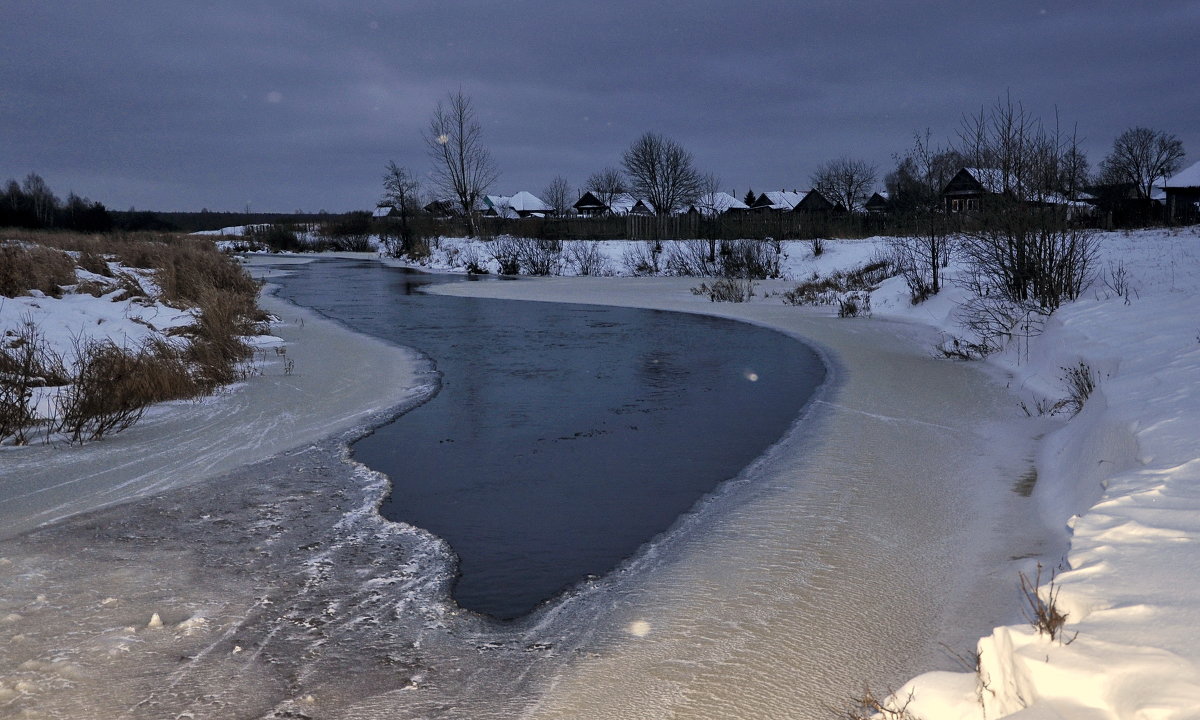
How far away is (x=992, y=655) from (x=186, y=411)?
29.6ft

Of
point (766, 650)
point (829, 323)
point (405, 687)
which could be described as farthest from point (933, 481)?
point (829, 323)

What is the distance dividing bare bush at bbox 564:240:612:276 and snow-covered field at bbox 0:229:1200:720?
101 feet

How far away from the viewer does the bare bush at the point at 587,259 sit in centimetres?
3994

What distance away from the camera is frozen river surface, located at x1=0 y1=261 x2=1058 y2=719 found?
384cm

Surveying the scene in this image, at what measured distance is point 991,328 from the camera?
14.2 meters

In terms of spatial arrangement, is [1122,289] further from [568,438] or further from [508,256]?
[508,256]

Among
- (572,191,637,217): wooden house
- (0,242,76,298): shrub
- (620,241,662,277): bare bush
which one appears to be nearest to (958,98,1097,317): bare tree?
(0,242,76,298): shrub

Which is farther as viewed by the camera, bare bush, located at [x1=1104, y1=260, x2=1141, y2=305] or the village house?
the village house

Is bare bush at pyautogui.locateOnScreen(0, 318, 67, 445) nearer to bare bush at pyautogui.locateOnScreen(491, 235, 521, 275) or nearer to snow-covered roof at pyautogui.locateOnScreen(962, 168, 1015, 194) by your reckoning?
snow-covered roof at pyautogui.locateOnScreen(962, 168, 1015, 194)

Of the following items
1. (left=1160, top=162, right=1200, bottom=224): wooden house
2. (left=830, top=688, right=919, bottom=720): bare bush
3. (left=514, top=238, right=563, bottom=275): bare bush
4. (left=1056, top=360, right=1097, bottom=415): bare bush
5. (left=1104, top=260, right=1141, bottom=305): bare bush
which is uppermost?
(left=1160, top=162, right=1200, bottom=224): wooden house

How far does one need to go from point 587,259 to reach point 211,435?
1273 inches

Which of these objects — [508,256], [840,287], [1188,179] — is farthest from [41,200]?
[1188,179]

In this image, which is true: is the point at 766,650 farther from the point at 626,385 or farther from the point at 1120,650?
the point at 626,385

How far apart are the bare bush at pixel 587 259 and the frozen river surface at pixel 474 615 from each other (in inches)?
1279
